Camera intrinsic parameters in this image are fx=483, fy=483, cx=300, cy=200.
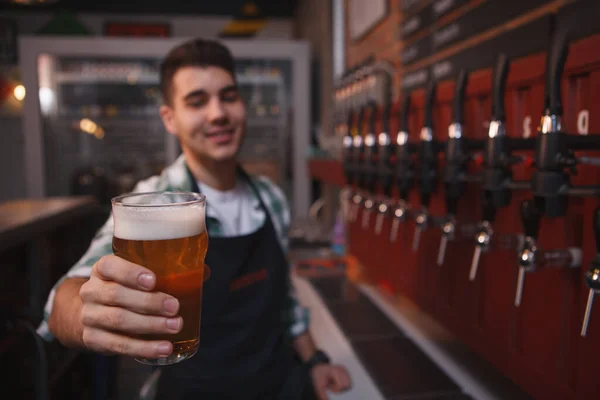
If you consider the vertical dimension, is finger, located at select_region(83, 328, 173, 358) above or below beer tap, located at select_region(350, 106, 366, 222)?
below

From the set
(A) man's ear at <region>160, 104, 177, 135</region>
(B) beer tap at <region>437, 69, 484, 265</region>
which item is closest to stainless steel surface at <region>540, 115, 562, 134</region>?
(B) beer tap at <region>437, 69, 484, 265</region>

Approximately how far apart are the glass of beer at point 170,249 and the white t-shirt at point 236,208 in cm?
65

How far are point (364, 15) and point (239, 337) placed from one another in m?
2.07

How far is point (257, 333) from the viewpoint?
129cm

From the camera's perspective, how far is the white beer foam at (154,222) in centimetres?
61

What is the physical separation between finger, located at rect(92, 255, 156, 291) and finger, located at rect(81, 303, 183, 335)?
0.12 feet

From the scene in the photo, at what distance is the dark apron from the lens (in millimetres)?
1167

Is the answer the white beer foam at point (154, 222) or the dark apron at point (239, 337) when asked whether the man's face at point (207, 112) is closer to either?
the dark apron at point (239, 337)

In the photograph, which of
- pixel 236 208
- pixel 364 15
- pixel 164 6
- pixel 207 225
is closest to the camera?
pixel 207 225

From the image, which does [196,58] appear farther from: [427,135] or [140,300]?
[140,300]

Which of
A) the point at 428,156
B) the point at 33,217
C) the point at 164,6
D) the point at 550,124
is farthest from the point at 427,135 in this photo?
the point at 164,6

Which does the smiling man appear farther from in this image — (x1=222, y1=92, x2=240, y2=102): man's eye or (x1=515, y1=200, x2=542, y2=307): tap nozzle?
(x1=515, y1=200, x2=542, y2=307): tap nozzle

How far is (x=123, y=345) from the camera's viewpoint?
0.58 metres

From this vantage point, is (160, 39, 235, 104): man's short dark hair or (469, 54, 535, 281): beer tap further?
(160, 39, 235, 104): man's short dark hair
